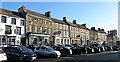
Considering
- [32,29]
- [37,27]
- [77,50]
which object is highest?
[37,27]

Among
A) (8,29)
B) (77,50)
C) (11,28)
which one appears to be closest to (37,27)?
(11,28)

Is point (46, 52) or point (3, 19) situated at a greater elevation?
point (3, 19)

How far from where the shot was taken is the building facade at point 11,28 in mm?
50125

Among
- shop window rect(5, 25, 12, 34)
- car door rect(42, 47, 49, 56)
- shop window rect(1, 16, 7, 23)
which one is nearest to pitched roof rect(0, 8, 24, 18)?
shop window rect(1, 16, 7, 23)

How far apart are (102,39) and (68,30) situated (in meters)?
47.4

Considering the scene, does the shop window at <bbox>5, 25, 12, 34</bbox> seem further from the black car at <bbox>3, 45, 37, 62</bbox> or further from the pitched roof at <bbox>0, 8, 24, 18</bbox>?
the black car at <bbox>3, 45, 37, 62</bbox>

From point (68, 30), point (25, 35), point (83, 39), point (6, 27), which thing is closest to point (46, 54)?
point (6, 27)

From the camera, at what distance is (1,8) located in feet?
174

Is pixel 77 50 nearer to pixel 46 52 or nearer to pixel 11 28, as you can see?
pixel 46 52

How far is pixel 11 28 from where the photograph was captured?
52.4m

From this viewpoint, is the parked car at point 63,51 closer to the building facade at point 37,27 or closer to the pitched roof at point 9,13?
the pitched roof at point 9,13

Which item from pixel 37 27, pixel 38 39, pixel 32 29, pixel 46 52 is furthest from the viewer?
pixel 37 27

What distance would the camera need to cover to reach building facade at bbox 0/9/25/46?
50.1 metres

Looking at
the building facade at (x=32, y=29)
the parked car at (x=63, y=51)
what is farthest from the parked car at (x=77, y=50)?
the building facade at (x=32, y=29)
